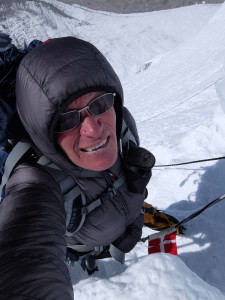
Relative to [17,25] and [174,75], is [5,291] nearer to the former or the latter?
[174,75]

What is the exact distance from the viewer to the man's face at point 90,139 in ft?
6.61

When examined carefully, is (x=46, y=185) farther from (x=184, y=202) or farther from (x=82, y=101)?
(x=184, y=202)

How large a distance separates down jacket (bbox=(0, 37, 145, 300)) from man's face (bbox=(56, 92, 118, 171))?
59mm

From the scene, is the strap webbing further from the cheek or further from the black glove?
the black glove

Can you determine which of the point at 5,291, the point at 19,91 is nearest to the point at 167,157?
the point at 19,91

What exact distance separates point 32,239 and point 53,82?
0.88 m

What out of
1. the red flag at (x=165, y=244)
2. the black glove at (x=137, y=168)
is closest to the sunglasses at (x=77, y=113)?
the black glove at (x=137, y=168)

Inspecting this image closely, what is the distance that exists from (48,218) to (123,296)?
3.00 feet

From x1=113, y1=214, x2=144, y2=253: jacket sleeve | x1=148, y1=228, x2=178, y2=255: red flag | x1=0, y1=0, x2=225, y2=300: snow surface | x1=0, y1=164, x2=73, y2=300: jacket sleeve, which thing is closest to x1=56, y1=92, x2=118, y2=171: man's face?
x1=0, y1=164, x2=73, y2=300: jacket sleeve

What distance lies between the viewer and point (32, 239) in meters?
1.56

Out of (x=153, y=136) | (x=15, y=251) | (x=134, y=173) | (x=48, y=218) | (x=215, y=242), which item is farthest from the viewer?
(x=153, y=136)

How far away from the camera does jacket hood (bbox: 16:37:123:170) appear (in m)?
1.90

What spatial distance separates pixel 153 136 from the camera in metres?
6.10

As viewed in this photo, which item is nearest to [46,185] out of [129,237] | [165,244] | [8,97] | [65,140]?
[65,140]
